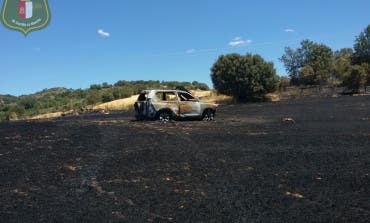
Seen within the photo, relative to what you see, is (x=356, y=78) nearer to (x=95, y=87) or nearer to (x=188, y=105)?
(x=188, y=105)

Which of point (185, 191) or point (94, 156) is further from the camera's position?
point (94, 156)

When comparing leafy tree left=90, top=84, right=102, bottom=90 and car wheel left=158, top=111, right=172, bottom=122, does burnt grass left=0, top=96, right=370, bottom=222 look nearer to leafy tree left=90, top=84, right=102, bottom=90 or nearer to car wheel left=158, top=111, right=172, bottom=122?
car wheel left=158, top=111, right=172, bottom=122

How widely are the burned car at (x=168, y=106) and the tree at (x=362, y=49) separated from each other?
9753 cm

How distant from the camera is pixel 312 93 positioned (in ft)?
276

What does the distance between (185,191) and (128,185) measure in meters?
1.19

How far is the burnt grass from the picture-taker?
27.0 feet

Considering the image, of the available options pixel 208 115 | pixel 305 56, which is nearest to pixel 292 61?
pixel 305 56

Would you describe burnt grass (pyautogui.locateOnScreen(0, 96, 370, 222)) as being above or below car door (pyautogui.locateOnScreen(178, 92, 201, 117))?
below

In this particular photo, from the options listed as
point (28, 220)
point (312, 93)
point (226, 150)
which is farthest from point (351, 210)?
point (312, 93)

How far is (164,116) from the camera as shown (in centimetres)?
2716

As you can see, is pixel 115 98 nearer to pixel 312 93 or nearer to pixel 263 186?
pixel 312 93

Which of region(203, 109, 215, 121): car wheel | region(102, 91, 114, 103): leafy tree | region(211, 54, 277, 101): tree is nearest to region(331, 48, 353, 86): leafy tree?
region(211, 54, 277, 101): tree

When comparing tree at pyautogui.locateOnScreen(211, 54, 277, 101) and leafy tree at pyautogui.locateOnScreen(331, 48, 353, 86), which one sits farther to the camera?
leafy tree at pyautogui.locateOnScreen(331, 48, 353, 86)

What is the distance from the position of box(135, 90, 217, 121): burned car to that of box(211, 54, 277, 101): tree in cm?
4692
